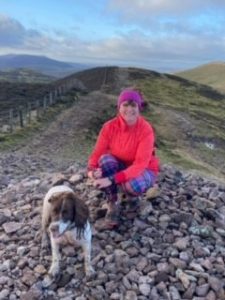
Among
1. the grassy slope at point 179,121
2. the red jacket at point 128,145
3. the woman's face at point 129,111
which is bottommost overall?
the grassy slope at point 179,121

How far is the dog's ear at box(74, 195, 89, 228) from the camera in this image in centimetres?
738

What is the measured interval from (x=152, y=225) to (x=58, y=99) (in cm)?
3203

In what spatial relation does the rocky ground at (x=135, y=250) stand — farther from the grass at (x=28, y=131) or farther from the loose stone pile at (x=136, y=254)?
the grass at (x=28, y=131)

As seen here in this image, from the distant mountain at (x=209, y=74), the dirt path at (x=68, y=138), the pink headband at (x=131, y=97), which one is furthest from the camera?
the distant mountain at (x=209, y=74)

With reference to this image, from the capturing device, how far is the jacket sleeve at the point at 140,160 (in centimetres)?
837

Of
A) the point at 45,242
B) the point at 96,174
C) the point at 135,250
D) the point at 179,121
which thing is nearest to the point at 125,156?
the point at 96,174

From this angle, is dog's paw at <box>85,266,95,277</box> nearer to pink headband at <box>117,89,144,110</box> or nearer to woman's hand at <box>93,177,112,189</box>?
woman's hand at <box>93,177,112,189</box>

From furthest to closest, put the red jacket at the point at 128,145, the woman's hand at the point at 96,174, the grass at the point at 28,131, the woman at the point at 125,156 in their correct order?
the grass at the point at 28,131, the woman's hand at the point at 96,174, the red jacket at the point at 128,145, the woman at the point at 125,156

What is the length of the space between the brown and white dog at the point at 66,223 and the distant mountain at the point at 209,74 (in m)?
127

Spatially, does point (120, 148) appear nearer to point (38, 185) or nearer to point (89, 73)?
point (38, 185)

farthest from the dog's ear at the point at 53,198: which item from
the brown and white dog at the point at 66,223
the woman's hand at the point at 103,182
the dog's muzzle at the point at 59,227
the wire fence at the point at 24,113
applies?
the wire fence at the point at 24,113

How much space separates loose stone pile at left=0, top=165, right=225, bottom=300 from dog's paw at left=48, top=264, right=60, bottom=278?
0.11 m

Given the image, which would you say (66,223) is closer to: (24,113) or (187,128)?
(24,113)

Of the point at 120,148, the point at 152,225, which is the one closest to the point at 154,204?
the point at 152,225
